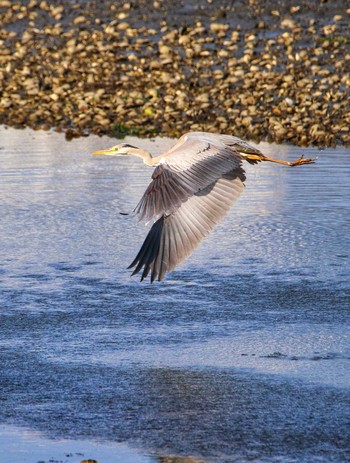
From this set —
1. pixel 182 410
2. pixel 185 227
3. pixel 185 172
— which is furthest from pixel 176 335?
pixel 182 410

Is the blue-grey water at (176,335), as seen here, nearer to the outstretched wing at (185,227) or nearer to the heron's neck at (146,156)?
the outstretched wing at (185,227)

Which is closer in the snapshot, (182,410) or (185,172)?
(182,410)

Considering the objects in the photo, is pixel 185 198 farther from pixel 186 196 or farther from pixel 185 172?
pixel 185 172

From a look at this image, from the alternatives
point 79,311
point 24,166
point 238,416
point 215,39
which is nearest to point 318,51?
point 215,39

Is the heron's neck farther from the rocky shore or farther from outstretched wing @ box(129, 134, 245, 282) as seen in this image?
the rocky shore

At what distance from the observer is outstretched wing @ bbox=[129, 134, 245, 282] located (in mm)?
6930

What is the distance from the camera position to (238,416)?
5785mm

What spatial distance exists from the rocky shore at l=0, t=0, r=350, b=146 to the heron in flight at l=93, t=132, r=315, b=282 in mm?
6808

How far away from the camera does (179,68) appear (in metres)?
18.0

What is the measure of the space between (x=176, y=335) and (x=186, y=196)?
2.73 ft

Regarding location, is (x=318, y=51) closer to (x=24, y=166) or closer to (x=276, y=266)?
(x=24, y=166)

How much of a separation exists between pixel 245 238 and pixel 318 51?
875 cm

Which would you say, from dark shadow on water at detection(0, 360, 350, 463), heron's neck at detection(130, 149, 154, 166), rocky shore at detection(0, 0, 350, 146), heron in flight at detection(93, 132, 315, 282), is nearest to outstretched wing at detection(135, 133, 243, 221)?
heron in flight at detection(93, 132, 315, 282)

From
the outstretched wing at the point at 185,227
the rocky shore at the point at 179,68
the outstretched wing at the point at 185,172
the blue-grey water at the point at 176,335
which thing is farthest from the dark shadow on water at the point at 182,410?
the rocky shore at the point at 179,68
